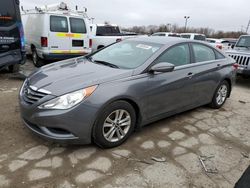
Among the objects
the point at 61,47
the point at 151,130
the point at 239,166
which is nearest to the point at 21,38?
the point at 61,47

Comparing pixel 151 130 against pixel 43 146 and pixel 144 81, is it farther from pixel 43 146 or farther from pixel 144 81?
pixel 43 146

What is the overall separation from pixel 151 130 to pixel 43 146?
5.48ft

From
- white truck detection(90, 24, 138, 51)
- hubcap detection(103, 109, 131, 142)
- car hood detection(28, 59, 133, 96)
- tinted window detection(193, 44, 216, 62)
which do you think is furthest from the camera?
white truck detection(90, 24, 138, 51)

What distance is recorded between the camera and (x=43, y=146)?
3.18 metres

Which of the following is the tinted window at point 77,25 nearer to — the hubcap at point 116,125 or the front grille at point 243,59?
the front grille at point 243,59

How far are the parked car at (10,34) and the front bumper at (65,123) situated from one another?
3.89 m

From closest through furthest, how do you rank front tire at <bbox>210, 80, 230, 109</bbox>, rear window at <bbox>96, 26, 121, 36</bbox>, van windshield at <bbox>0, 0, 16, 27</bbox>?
front tire at <bbox>210, 80, 230, 109</bbox>
van windshield at <bbox>0, 0, 16, 27</bbox>
rear window at <bbox>96, 26, 121, 36</bbox>

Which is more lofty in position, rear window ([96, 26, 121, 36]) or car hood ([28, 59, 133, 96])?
rear window ([96, 26, 121, 36])

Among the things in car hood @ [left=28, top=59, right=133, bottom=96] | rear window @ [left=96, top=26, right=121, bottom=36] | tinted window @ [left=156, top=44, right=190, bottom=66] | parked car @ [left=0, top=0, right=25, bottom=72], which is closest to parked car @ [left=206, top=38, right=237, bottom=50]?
rear window @ [left=96, top=26, right=121, bottom=36]

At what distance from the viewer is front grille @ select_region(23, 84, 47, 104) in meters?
2.97

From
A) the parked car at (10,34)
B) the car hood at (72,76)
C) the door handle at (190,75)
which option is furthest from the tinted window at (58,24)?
the door handle at (190,75)

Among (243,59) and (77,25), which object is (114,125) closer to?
(243,59)

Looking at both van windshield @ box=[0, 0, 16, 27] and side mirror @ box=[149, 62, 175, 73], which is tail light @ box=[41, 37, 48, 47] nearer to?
van windshield @ box=[0, 0, 16, 27]

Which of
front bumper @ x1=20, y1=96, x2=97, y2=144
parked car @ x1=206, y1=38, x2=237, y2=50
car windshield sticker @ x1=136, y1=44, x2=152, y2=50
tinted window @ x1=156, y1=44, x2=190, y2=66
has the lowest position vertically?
front bumper @ x1=20, y1=96, x2=97, y2=144
